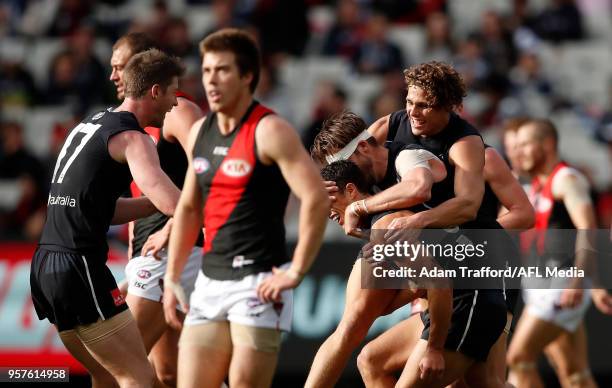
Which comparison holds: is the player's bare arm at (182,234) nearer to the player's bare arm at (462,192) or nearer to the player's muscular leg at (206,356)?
the player's muscular leg at (206,356)

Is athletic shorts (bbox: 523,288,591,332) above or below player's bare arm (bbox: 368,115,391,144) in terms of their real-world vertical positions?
below

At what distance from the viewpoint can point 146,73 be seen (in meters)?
6.98

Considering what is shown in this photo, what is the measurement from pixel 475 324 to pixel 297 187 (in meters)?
1.79

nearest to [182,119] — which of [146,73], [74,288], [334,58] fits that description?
[146,73]

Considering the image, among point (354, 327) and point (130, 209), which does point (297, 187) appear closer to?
point (354, 327)

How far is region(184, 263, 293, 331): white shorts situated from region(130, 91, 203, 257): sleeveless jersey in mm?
1887

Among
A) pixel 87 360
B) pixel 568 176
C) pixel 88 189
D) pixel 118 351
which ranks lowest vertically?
pixel 87 360

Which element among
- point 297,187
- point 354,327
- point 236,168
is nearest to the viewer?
point 297,187

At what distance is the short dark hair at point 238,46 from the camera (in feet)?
19.4

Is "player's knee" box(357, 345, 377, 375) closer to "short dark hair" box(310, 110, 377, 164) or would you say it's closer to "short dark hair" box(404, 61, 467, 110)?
"short dark hair" box(310, 110, 377, 164)

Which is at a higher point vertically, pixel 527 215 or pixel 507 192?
pixel 507 192

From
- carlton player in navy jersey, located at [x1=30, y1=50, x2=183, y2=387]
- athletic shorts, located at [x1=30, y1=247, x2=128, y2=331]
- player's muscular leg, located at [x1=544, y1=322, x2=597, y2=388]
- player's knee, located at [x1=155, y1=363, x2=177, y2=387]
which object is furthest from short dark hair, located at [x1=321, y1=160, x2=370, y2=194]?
player's muscular leg, located at [x1=544, y1=322, x2=597, y2=388]

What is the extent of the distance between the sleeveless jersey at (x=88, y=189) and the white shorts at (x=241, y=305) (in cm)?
112

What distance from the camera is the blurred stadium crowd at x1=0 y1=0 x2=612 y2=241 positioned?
48.9 feet
